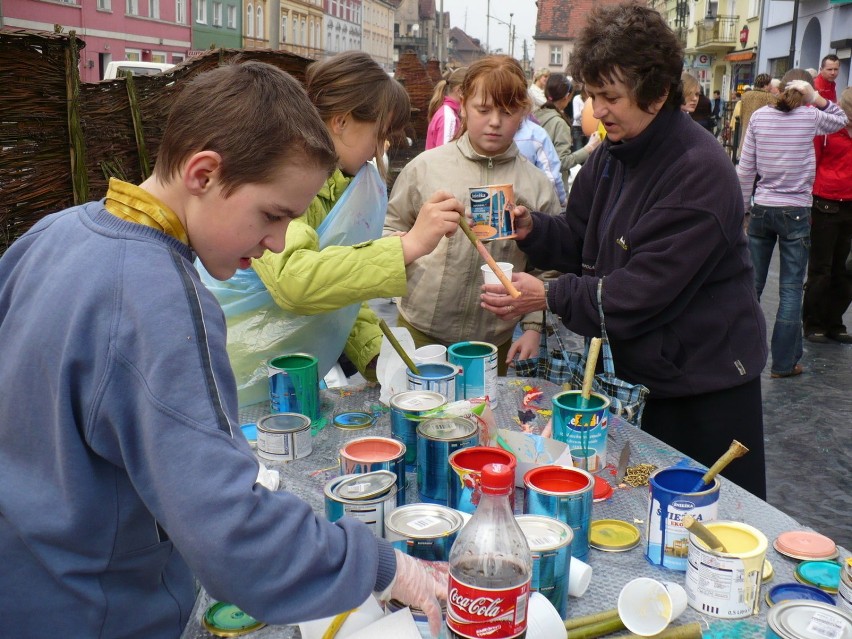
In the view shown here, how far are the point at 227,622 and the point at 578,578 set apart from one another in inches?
25.4

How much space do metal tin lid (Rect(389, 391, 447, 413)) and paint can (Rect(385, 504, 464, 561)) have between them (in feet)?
1.43

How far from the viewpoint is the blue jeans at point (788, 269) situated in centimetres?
573

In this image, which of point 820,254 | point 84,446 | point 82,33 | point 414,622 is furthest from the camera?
point 82,33

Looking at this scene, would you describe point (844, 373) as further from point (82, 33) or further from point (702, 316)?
point (82, 33)

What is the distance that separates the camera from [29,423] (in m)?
1.21

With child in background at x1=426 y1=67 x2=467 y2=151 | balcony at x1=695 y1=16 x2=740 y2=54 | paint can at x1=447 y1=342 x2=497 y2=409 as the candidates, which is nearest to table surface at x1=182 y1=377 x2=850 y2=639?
paint can at x1=447 y1=342 x2=497 y2=409

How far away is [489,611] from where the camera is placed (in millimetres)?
1220

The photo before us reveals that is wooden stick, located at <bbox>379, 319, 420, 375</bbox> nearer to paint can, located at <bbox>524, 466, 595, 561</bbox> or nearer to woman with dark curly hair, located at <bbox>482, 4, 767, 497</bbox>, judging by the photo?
woman with dark curly hair, located at <bbox>482, 4, 767, 497</bbox>

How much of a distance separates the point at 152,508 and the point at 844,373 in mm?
5791

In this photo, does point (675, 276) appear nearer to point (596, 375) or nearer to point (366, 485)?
point (596, 375)

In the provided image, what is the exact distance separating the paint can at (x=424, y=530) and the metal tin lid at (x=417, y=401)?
435mm

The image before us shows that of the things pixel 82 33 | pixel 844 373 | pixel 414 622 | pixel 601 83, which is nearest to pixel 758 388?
pixel 601 83

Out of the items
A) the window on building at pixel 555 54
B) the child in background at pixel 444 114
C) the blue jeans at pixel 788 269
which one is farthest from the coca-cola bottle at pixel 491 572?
the window on building at pixel 555 54

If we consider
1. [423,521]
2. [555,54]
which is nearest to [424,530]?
[423,521]
